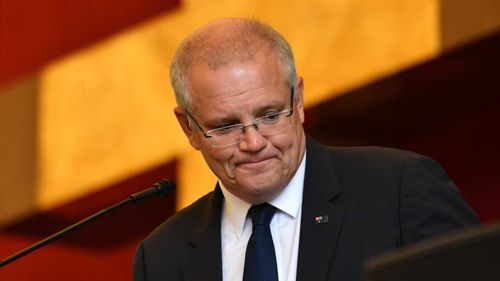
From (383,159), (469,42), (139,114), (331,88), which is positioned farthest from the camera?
(139,114)

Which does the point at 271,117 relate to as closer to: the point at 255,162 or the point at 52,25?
the point at 255,162

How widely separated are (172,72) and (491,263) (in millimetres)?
1024

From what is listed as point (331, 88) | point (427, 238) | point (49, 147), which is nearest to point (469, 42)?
point (331, 88)

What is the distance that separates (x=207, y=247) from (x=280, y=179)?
22cm

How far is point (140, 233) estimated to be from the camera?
2812 millimetres

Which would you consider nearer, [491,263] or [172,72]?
[491,263]

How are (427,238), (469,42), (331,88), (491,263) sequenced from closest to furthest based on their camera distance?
(491,263) < (427,238) < (469,42) < (331,88)

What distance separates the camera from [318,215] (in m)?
1.81

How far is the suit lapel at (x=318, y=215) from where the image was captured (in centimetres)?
175

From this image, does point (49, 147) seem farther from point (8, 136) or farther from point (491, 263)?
point (491, 263)

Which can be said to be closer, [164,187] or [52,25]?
[164,187]

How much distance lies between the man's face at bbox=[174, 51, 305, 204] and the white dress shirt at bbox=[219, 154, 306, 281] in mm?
40

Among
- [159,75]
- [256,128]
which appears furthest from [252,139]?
[159,75]

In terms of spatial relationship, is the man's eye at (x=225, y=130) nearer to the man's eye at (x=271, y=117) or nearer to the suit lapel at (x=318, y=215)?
the man's eye at (x=271, y=117)
